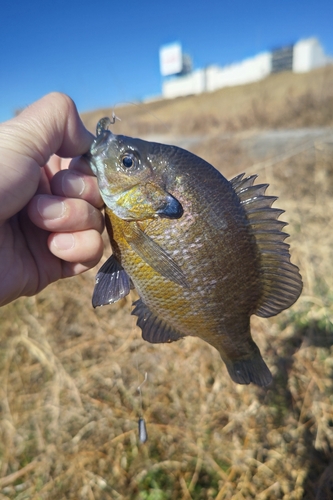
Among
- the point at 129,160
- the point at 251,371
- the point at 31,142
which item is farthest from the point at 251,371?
the point at 31,142

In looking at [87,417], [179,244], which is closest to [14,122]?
[179,244]

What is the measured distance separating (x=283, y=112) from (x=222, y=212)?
16.9m

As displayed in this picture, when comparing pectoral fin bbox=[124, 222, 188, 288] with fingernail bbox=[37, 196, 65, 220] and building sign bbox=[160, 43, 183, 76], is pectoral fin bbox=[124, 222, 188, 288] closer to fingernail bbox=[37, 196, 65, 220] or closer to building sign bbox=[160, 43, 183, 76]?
fingernail bbox=[37, 196, 65, 220]

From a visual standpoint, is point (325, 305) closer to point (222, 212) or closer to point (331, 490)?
point (331, 490)

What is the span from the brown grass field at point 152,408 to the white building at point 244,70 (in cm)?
4818

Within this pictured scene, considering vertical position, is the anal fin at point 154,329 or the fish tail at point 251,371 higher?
the anal fin at point 154,329

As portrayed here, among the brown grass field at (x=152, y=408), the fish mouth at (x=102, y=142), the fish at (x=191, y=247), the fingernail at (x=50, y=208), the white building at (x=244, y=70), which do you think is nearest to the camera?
the fish at (x=191, y=247)

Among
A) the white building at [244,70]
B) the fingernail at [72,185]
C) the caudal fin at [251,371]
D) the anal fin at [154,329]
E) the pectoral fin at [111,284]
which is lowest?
the white building at [244,70]

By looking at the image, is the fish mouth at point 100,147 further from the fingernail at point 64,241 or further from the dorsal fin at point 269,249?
the dorsal fin at point 269,249

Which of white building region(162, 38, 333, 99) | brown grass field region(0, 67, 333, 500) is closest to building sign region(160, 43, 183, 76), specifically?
white building region(162, 38, 333, 99)

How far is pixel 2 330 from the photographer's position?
12.2 ft

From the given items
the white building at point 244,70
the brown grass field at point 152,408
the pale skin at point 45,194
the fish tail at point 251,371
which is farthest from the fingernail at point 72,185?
the white building at point 244,70

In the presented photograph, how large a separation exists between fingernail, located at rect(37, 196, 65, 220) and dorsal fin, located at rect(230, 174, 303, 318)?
0.82 metres

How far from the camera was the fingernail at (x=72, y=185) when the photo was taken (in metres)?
1.64
